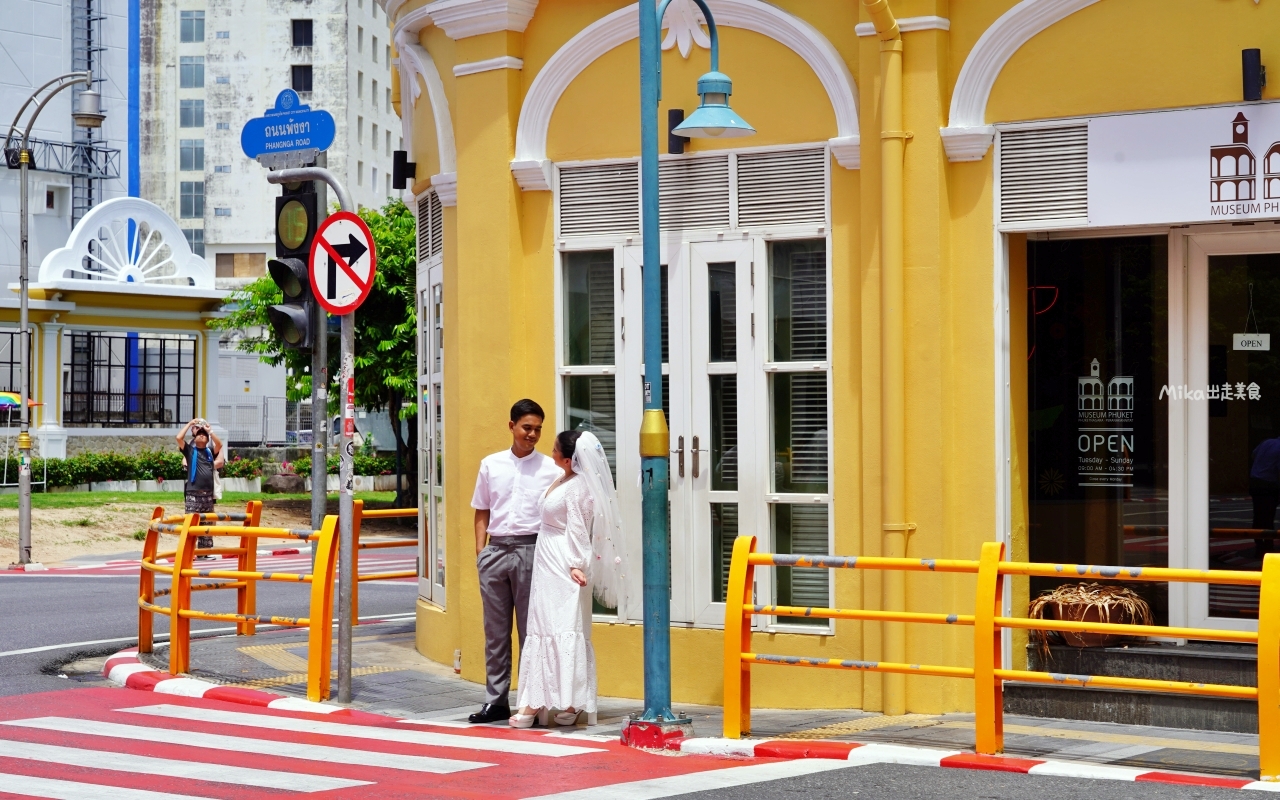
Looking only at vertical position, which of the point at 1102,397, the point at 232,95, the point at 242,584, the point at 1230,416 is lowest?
the point at 242,584

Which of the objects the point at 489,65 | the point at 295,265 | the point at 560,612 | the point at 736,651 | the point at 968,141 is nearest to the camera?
the point at 736,651

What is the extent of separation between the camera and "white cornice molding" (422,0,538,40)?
36.0 ft

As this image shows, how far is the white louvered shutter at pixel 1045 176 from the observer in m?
9.59

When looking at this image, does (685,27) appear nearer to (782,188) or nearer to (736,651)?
(782,188)

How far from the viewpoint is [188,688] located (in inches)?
427

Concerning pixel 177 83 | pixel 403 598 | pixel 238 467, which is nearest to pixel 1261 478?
pixel 403 598

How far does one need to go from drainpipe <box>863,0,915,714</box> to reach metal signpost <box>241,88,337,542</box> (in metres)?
3.99

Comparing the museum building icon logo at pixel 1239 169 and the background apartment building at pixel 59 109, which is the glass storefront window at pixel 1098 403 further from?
the background apartment building at pixel 59 109

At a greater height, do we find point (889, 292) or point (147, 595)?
point (889, 292)

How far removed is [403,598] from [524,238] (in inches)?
338

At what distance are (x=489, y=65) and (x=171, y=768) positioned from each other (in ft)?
17.5

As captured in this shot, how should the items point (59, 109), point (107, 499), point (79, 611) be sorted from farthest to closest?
point (59, 109) → point (107, 499) → point (79, 611)

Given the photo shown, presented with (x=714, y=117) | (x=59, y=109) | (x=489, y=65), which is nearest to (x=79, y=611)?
(x=489, y=65)

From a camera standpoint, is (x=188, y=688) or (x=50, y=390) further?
(x=50, y=390)
